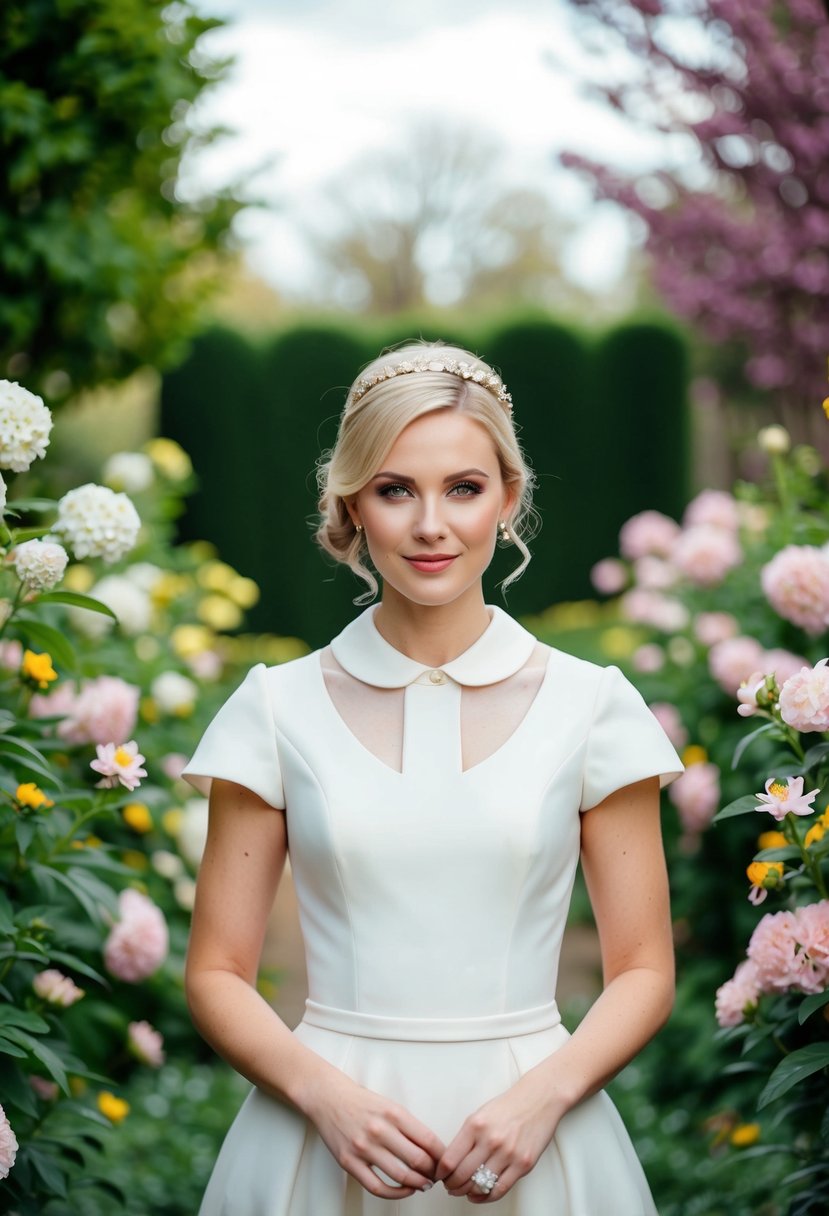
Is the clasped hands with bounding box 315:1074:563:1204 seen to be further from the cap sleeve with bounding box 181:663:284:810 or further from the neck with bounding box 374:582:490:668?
the neck with bounding box 374:582:490:668

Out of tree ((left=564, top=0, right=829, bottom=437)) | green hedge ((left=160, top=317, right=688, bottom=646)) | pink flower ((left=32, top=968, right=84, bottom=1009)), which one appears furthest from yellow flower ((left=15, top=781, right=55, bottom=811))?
green hedge ((left=160, top=317, right=688, bottom=646))

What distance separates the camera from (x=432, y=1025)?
6.20 ft

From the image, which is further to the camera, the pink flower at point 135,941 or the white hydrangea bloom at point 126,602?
the white hydrangea bloom at point 126,602

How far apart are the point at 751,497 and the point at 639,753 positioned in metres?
2.23

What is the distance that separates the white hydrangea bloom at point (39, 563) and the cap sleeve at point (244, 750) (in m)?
0.36

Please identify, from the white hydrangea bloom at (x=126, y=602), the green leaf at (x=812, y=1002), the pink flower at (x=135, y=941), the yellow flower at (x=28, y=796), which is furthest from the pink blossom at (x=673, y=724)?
the yellow flower at (x=28, y=796)

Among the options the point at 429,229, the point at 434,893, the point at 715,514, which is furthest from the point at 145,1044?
the point at 429,229

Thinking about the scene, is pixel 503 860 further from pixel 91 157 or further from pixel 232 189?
pixel 232 189

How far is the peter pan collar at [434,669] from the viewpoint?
2.02 metres

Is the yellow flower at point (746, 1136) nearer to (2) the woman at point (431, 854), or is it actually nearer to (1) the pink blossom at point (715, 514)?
(2) the woman at point (431, 854)

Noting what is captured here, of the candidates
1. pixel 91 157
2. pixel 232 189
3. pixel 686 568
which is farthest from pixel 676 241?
pixel 91 157

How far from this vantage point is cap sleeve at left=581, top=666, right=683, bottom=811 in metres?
1.95

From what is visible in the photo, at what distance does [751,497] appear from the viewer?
4.04m

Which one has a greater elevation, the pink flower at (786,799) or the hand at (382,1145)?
the pink flower at (786,799)
